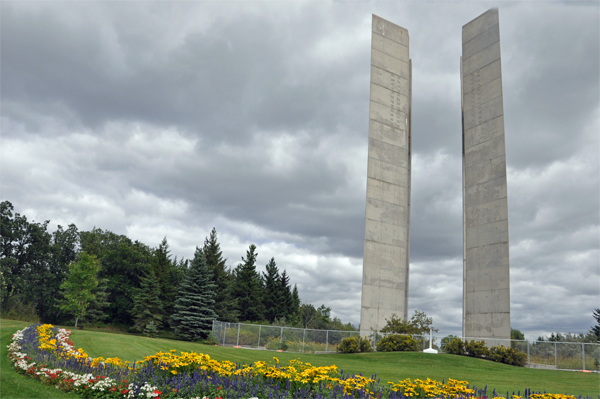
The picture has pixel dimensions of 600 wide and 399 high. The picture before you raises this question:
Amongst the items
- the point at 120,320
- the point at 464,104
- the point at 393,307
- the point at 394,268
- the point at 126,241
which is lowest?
the point at 120,320

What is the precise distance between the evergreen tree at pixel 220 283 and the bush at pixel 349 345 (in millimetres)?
19633

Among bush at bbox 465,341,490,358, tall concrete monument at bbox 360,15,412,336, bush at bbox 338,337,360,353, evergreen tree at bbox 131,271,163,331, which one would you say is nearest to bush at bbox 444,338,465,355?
bush at bbox 465,341,490,358

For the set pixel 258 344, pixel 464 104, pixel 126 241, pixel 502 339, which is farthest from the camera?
pixel 126 241

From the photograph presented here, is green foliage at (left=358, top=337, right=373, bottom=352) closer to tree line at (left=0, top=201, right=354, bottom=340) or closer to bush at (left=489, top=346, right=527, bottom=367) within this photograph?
bush at (left=489, top=346, right=527, bottom=367)

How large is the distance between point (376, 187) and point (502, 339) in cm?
1182

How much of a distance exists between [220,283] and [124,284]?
16695mm

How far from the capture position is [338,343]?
1008 inches

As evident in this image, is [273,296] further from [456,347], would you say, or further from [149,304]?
[456,347]

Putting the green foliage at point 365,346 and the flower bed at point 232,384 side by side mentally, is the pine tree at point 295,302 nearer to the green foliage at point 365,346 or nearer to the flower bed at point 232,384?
the green foliage at point 365,346

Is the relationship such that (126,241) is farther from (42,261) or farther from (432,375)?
(432,375)

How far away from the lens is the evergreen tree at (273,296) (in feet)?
162

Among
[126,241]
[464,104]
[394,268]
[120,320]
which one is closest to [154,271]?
[120,320]

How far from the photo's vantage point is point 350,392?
682 cm

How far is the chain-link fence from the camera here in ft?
68.6
